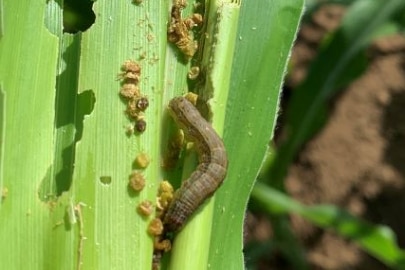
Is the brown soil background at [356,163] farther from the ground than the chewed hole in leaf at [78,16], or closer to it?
closer to it

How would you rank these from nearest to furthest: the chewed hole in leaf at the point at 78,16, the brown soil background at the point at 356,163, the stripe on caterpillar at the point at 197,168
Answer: the stripe on caterpillar at the point at 197,168 → the chewed hole in leaf at the point at 78,16 → the brown soil background at the point at 356,163

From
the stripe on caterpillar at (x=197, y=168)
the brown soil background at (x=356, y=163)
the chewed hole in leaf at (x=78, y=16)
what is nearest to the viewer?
the stripe on caterpillar at (x=197, y=168)

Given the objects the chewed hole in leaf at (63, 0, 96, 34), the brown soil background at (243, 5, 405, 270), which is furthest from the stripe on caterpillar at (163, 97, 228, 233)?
the brown soil background at (243, 5, 405, 270)

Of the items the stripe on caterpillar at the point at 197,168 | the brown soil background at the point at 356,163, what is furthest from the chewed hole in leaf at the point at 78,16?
the brown soil background at the point at 356,163

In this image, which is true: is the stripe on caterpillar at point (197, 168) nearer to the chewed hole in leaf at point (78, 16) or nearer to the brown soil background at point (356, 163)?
the chewed hole in leaf at point (78, 16)

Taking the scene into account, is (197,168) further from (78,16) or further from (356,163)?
(356,163)

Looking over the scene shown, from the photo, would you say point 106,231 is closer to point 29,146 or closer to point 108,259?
point 108,259

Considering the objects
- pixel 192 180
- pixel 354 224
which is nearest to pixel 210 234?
pixel 192 180

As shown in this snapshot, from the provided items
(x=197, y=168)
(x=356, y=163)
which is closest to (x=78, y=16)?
(x=197, y=168)

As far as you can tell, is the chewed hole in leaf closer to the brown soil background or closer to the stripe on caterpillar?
A: the stripe on caterpillar
